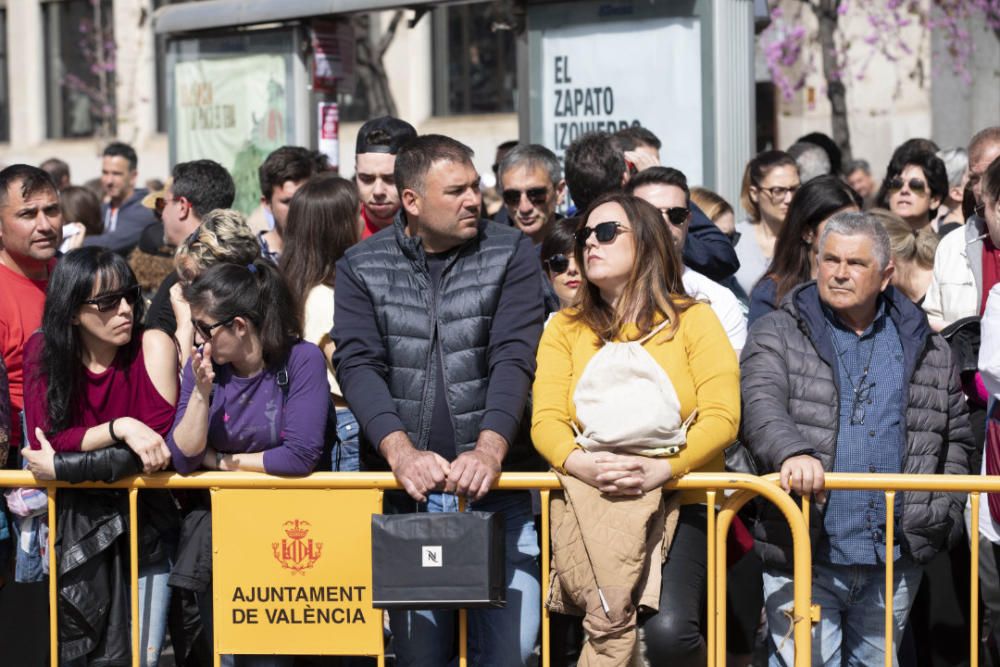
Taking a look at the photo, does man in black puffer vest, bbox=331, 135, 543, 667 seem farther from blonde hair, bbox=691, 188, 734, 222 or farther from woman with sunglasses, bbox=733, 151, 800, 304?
woman with sunglasses, bbox=733, 151, 800, 304

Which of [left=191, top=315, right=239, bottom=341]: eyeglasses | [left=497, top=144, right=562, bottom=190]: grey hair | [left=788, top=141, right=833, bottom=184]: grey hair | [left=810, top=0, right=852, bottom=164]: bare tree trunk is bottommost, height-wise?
[left=191, top=315, right=239, bottom=341]: eyeglasses

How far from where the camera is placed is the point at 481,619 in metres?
4.98

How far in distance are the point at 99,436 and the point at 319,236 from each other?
1.41m

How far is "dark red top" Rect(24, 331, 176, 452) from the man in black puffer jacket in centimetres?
202

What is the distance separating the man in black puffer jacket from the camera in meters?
4.91

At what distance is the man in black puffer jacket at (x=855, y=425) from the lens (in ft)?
16.1

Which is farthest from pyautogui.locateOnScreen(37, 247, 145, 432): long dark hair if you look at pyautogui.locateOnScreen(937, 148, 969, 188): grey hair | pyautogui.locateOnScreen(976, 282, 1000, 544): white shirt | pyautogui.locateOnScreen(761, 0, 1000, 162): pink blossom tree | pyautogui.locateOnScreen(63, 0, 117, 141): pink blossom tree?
pyautogui.locateOnScreen(63, 0, 117, 141): pink blossom tree

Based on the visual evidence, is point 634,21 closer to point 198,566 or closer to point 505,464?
point 505,464

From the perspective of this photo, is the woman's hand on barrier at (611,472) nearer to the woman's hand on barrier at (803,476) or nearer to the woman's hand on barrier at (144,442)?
the woman's hand on barrier at (803,476)

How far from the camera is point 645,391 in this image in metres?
4.60

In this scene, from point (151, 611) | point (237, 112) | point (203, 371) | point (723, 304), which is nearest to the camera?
point (203, 371)

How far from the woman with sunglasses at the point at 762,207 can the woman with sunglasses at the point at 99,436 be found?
10.7ft

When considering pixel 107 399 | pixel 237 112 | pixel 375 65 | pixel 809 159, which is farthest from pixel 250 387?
pixel 375 65

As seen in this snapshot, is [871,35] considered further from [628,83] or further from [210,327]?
[210,327]
